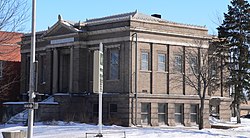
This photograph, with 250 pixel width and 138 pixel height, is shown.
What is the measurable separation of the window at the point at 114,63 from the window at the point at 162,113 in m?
4.74

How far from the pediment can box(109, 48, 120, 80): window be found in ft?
14.0

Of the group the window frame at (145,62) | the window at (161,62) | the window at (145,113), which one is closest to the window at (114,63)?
the window frame at (145,62)

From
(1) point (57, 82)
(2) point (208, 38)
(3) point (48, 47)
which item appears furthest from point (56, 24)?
(2) point (208, 38)

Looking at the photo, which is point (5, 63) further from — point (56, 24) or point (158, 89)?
point (158, 89)

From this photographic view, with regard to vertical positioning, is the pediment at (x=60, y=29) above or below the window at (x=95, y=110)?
above

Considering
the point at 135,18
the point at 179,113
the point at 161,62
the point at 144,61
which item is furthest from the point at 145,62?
the point at 179,113

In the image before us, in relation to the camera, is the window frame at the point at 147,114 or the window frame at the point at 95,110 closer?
the window frame at the point at 147,114

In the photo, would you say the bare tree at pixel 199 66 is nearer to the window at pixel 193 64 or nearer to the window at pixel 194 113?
the window at pixel 193 64

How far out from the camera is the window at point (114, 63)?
142ft

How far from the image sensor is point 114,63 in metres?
43.7

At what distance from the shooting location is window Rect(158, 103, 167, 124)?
43625 millimetres

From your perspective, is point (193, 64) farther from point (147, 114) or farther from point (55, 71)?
point (55, 71)

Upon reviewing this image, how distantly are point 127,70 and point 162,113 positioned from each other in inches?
207

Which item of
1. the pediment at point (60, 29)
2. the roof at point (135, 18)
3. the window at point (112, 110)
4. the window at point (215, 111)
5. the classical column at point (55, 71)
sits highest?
the roof at point (135, 18)
